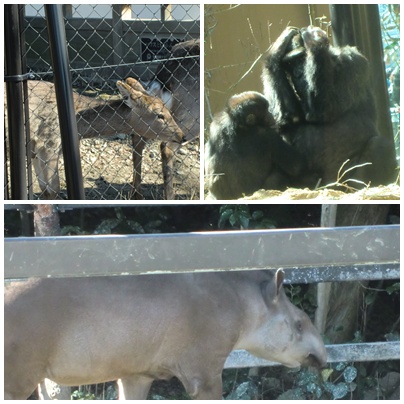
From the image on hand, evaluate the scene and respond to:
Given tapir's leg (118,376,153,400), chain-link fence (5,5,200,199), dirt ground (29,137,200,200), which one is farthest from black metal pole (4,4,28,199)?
chain-link fence (5,5,200,199)

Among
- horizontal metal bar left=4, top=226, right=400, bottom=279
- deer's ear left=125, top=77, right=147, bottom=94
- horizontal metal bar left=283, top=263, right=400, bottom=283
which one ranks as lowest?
horizontal metal bar left=283, top=263, right=400, bottom=283

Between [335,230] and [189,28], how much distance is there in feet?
15.8

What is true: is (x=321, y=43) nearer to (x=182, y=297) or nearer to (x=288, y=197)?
(x=288, y=197)

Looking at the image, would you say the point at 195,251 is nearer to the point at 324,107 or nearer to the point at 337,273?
the point at 337,273

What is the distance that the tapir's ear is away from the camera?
2902 millimetres

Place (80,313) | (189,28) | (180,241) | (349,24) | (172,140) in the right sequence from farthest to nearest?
(172,140)
(189,28)
(349,24)
(80,313)
(180,241)

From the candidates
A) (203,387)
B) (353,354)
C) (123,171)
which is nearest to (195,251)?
(203,387)

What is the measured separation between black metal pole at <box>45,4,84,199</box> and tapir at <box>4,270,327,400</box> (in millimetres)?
496

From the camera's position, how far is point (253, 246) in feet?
4.65

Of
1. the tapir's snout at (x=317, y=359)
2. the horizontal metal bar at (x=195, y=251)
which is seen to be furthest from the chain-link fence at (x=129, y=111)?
the horizontal metal bar at (x=195, y=251)

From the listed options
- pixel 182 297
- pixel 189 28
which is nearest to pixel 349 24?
pixel 182 297

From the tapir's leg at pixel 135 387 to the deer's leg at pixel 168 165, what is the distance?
2.57 metres

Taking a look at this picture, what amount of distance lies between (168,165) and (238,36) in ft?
11.0

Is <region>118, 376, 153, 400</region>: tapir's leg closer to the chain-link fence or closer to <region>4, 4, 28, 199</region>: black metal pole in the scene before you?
<region>4, 4, 28, 199</region>: black metal pole
